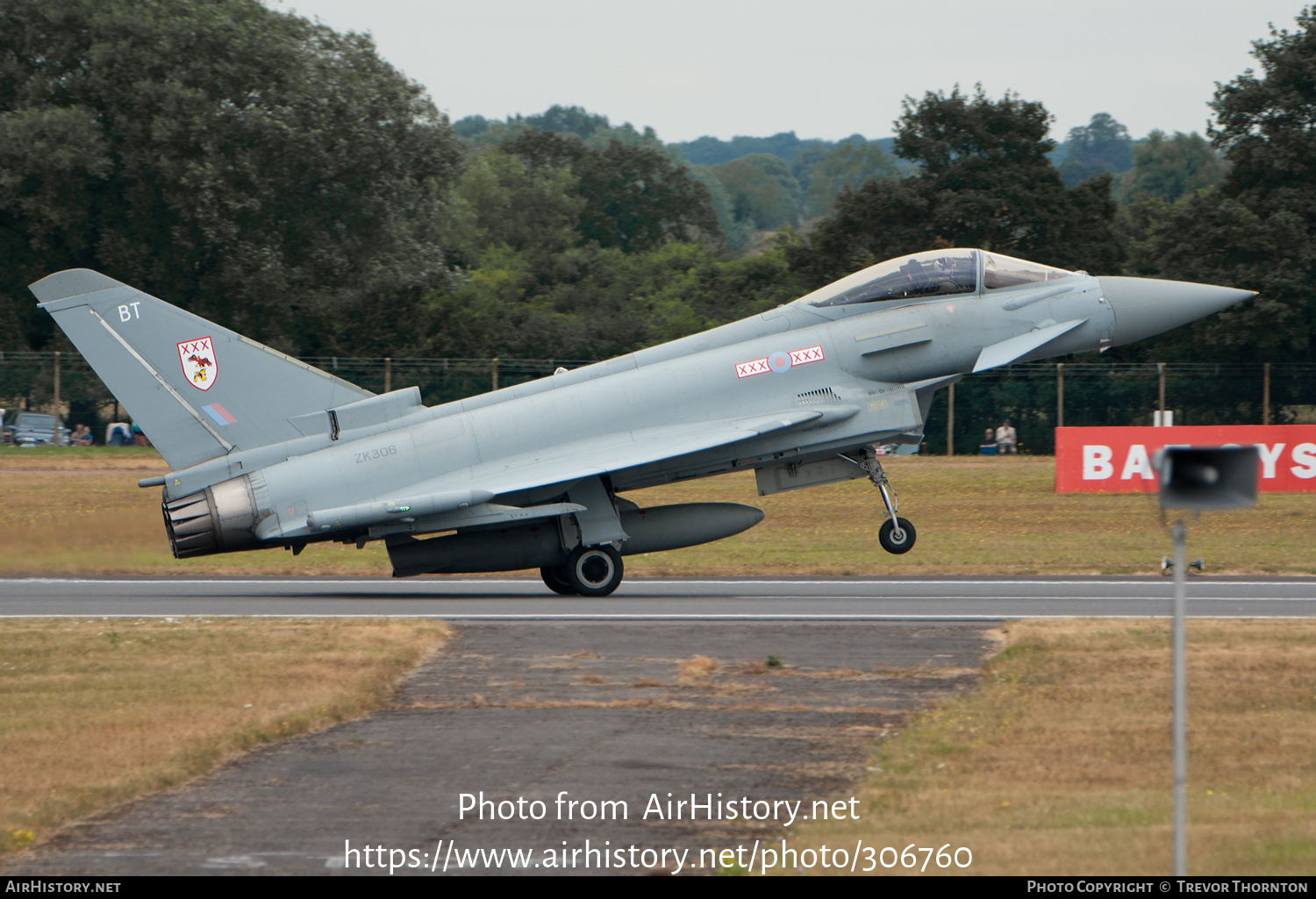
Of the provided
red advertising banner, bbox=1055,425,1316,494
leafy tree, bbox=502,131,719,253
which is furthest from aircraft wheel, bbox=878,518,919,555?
leafy tree, bbox=502,131,719,253

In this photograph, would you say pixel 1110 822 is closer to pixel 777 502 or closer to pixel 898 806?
pixel 898 806

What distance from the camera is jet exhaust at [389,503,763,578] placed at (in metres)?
17.5

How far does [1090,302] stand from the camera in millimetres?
18219

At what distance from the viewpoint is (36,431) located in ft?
135

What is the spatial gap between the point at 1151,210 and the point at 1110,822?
6677cm

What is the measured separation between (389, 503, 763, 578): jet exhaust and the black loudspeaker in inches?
456

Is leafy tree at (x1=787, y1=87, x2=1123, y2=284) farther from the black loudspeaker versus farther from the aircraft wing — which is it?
the black loudspeaker

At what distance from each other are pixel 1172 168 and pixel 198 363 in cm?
14448

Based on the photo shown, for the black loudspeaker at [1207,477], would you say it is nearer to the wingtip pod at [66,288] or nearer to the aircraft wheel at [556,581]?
the aircraft wheel at [556,581]

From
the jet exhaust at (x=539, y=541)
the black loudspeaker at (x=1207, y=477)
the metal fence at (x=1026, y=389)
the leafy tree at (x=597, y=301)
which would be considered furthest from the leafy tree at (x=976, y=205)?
the black loudspeaker at (x=1207, y=477)

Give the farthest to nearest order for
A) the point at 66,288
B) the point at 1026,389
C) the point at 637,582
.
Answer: the point at 1026,389, the point at 637,582, the point at 66,288

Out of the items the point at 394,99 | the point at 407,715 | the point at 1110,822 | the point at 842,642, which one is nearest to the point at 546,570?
the point at 842,642

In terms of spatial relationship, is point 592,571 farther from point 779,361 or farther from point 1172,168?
point 1172,168

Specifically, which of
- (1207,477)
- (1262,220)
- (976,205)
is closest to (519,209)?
(976,205)
